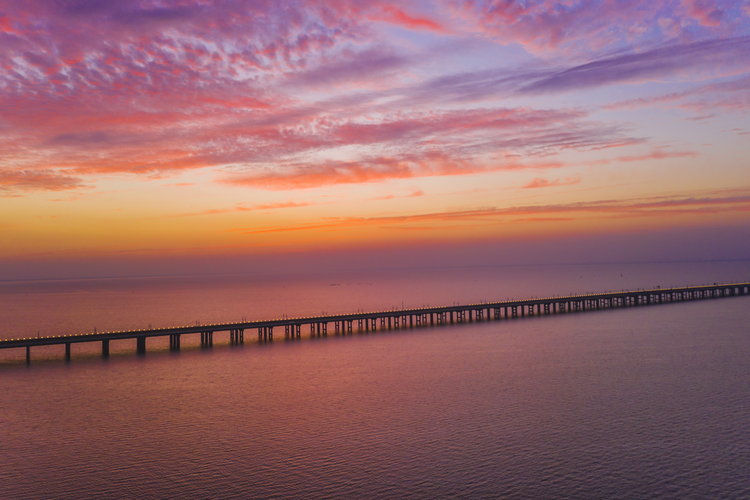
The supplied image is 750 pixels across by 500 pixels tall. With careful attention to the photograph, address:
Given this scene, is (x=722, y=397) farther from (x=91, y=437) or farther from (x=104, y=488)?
(x=91, y=437)

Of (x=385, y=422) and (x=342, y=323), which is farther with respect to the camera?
(x=342, y=323)

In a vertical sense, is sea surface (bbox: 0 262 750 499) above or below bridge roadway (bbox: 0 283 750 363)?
below

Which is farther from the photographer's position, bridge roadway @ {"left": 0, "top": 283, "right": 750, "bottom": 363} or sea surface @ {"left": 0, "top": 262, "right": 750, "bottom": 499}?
bridge roadway @ {"left": 0, "top": 283, "right": 750, "bottom": 363}

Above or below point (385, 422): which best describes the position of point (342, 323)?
above

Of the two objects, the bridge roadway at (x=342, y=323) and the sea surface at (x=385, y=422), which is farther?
the bridge roadway at (x=342, y=323)

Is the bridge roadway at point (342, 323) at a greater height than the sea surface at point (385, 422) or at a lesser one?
greater

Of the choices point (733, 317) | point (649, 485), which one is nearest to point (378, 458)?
point (649, 485)

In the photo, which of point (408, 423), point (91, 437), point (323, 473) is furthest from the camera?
point (408, 423)

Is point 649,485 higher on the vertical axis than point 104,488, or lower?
lower
